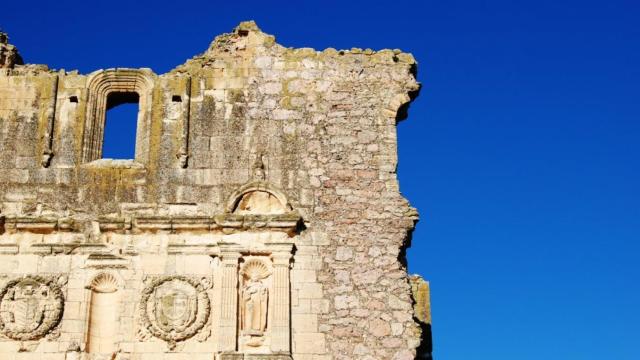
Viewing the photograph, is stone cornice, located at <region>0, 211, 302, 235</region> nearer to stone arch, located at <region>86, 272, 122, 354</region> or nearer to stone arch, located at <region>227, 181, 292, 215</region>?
stone arch, located at <region>227, 181, 292, 215</region>

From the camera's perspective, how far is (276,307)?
1172 centimetres

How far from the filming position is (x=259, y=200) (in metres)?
12.4

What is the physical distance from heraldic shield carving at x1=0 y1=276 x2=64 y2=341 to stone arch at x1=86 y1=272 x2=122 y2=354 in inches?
15.7

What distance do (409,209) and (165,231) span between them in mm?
3158

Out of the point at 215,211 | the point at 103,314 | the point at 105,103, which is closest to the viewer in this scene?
the point at 103,314

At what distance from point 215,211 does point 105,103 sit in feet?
7.94

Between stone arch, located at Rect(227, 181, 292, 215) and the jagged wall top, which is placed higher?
the jagged wall top

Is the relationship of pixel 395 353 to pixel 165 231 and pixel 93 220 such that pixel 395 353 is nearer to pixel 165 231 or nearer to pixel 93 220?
pixel 165 231

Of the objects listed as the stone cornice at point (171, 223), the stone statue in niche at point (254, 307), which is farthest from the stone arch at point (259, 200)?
the stone statue in niche at point (254, 307)

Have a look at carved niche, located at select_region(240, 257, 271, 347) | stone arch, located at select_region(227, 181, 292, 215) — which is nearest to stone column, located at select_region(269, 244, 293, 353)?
carved niche, located at select_region(240, 257, 271, 347)

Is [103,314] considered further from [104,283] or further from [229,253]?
[229,253]

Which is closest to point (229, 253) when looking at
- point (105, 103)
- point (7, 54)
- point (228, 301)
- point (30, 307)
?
point (228, 301)

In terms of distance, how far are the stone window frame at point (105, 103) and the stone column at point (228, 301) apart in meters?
Answer: 1.92

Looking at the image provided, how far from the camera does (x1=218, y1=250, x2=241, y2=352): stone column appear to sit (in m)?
11.5
